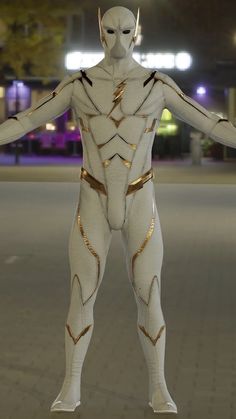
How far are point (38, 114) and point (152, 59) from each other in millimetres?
52738

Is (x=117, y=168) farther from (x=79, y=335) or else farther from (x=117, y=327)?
(x=117, y=327)

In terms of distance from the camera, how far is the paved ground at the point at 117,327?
270 inches

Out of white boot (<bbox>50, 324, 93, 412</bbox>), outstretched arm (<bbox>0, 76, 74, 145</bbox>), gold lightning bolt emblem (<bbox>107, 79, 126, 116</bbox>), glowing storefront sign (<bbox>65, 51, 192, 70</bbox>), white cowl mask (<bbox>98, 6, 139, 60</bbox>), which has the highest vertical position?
white cowl mask (<bbox>98, 6, 139, 60</bbox>)

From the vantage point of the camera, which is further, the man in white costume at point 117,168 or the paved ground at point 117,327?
the paved ground at point 117,327

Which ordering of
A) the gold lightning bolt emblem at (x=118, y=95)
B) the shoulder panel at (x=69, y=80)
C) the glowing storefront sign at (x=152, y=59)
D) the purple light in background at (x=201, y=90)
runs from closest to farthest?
1. the gold lightning bolt emblem at (x=118, y=95)
2. the shoulder panel at (x=69, y=80)
3. the purple light in background at (x=201, y=90)
4. the glowing storefront sign at (x=152, y=59)

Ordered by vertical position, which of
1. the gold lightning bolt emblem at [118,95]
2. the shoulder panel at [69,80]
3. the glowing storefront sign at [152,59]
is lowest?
the glowing storefront sign at [152,59]

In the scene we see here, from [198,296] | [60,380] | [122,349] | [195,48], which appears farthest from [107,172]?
[195,48]

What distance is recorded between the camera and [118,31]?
6348mm

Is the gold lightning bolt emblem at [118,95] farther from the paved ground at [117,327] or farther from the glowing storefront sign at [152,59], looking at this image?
the glowing storefront sign at [152,59]

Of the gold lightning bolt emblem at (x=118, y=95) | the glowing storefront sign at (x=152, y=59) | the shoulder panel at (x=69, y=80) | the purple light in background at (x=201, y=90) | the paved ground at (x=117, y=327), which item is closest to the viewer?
the gold lightning bolt emblem at (x=118, y=95)

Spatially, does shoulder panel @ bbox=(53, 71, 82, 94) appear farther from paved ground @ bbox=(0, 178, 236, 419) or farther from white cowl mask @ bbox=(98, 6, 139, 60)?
paved ground @ bbox=(0, 178, 236, 419)

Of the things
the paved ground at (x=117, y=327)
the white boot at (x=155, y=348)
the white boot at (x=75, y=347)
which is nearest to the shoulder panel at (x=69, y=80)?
the white boot at (x=75, y=347)

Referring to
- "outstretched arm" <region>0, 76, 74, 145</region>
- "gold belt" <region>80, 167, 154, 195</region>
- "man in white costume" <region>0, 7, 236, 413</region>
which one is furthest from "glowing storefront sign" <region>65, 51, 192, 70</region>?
"gold belt" <region>80, 167, 154, 195</region>

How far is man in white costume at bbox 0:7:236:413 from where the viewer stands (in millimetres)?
6293
